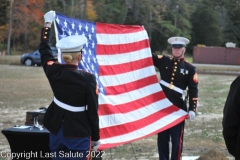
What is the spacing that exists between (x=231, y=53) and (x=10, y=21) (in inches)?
901

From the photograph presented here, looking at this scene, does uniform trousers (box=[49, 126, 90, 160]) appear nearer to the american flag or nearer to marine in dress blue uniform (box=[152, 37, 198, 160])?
the american flag

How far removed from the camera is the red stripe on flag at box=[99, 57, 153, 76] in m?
5.36

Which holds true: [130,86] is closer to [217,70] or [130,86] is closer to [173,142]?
[173,142]

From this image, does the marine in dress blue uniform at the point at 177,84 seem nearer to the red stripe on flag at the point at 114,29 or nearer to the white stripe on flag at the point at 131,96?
the white stripe on flag at the point at 131,96

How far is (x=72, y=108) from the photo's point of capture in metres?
3.75

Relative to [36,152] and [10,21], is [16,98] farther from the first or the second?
[10,21]

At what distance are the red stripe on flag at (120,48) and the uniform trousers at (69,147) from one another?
5.86ft

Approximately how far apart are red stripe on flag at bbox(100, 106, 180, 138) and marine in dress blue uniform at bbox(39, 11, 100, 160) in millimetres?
1121

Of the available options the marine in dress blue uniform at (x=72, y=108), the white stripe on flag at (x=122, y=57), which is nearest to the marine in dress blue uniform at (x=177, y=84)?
the white stripe on flag at (x=122, y=57)

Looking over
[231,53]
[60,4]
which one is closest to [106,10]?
[60,4]

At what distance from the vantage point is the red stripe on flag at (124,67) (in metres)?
5.36

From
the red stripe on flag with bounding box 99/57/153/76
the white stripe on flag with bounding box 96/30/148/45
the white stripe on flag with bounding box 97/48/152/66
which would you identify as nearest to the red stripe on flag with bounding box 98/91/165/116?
the red stripe on flag with bounding box 99/57/153/76

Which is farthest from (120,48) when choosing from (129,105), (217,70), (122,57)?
(217,70)

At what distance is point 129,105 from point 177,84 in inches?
26.2
